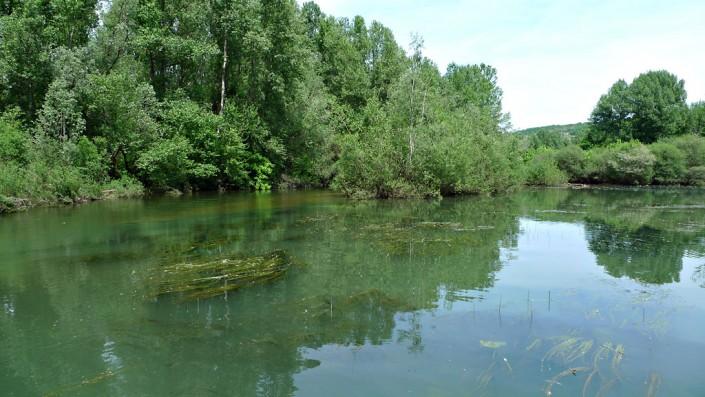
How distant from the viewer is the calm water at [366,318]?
19.8 feet

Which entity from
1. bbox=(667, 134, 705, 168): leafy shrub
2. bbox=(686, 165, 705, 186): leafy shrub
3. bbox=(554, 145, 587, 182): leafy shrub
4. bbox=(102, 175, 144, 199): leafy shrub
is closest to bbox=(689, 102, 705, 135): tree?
bbox=(667, 134, 705, 168): leafy shrub

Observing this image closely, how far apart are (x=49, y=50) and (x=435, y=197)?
2667cm

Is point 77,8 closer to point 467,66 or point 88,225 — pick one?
point 88,225

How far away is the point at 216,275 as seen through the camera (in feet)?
A: 35.6

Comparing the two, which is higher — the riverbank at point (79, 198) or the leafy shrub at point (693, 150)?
the leafy shrub at point (693, 150)

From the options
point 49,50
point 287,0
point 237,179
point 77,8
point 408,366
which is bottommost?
point 408,366

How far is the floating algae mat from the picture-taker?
9.72 metres

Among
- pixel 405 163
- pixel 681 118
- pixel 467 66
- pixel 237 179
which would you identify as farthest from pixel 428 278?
pixel 681 118

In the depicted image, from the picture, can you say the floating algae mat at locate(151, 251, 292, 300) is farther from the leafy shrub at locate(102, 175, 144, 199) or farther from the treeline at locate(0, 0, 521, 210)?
the leafy shrub at locate(102, 175, 144, 199)

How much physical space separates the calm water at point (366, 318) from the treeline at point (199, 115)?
1430cm

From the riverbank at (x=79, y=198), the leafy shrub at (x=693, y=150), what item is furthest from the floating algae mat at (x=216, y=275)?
the leafy shrub at (x=693, y=150)

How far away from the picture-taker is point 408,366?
6.39 meters

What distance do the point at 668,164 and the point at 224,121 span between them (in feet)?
153

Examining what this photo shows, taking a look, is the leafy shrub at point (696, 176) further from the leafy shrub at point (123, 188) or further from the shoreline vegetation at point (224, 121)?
the leafy shrub at point (123, 188)
